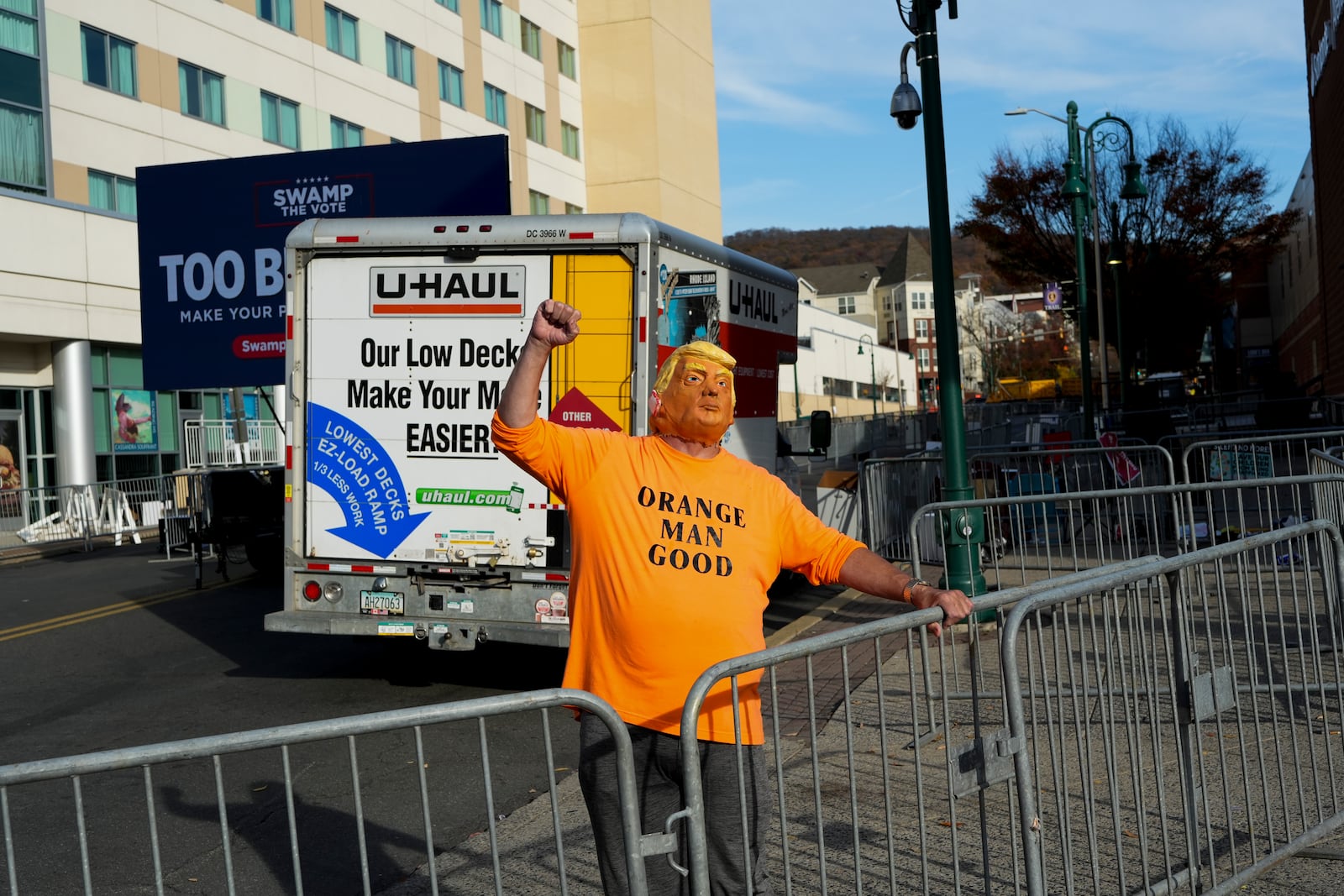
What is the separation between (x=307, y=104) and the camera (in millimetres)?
36594

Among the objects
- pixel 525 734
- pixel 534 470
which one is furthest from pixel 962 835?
pixel 525 734

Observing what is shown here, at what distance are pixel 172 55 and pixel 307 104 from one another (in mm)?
5091

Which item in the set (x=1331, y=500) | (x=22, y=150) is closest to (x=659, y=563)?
(x=1331, y=500)

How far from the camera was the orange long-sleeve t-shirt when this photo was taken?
361cm

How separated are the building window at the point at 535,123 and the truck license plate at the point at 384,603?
41250 mm

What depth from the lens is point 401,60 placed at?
134 feet

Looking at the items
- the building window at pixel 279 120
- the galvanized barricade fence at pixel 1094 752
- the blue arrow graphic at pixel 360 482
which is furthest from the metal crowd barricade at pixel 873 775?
the building window at pixel 279 120

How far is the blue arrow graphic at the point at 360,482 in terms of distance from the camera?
28.9 ft

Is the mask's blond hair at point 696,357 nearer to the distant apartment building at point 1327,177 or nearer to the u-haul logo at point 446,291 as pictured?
the u-haul logo at point 446,291

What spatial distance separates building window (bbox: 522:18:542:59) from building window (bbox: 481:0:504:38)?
178 centimetres

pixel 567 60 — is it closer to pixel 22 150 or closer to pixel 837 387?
pixel 22 150

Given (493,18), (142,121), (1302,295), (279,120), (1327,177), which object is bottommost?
(1302,295)

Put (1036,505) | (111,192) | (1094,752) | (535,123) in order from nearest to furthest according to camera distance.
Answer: (1094,752) → (1036,505) → (111,192) → (535,123)

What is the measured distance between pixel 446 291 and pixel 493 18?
40916 mm
